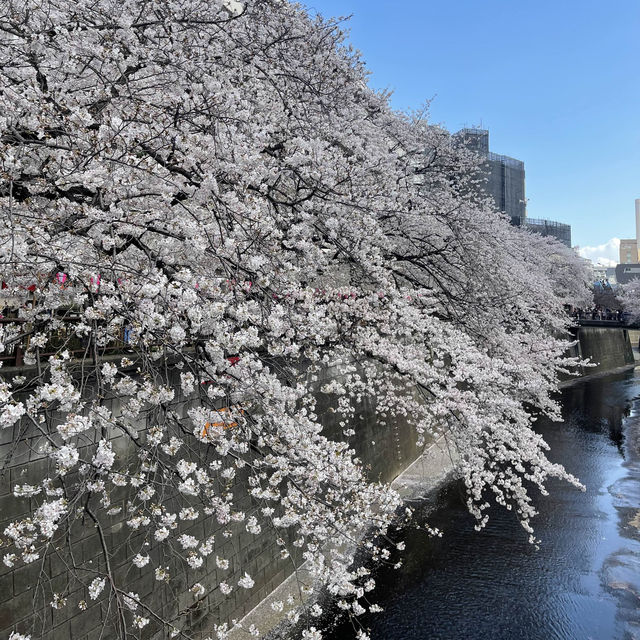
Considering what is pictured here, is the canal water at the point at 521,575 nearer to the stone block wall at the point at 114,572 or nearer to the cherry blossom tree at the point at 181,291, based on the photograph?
the cherry blossom tree at the point at 181,291

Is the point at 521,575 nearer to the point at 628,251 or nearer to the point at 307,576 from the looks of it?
the point at 307,576

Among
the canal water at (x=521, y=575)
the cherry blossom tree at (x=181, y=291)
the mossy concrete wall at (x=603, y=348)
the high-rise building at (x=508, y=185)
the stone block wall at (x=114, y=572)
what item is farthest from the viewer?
the high-rise building at (x=508, y=185)

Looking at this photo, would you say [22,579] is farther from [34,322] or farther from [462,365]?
[462,365]

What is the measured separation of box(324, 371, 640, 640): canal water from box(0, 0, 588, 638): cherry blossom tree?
1.64 meters

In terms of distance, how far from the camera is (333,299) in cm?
888

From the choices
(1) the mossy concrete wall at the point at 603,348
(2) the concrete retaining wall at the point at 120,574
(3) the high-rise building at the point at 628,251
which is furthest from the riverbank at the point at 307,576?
(3) the high-rise building at the point at 628,251

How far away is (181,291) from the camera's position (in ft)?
13.4

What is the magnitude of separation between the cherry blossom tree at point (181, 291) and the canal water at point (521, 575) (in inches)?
64.5

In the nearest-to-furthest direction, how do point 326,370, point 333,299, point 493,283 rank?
1. point 333,299
2. point 326,370
3. point 493,283

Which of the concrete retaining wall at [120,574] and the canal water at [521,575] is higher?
the concrete retaining wall at [120,574]

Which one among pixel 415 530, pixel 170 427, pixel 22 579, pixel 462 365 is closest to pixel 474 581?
pixel 415 530

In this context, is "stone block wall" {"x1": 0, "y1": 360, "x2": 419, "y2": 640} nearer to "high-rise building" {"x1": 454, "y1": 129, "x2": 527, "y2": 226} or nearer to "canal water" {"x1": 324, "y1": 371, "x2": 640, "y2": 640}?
"canal water" {"x1": 324, "y1": 371, "x2": 640, "y2": 640}

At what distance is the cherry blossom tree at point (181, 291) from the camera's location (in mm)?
3988

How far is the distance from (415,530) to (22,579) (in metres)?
9.21
